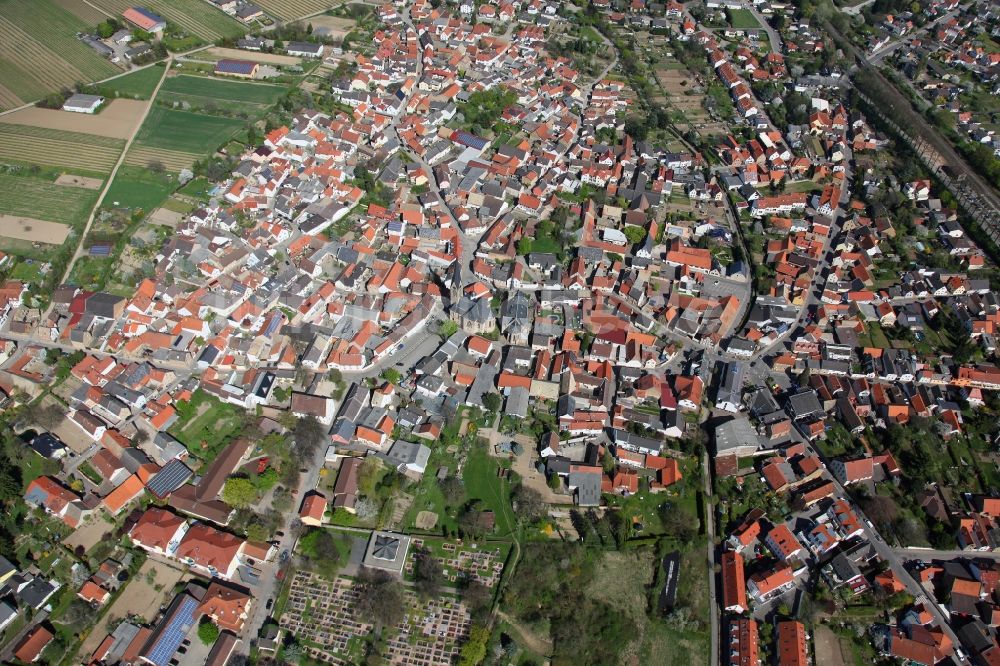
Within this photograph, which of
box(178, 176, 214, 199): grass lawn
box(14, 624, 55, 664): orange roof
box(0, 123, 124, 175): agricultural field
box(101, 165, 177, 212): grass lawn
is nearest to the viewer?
box(14, 624, 55, 664): orange roof

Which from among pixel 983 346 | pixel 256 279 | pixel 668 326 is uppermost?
pixel 983 346

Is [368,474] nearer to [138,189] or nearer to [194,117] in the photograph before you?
[138,189]

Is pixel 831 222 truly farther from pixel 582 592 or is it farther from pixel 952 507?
pixel 582 592

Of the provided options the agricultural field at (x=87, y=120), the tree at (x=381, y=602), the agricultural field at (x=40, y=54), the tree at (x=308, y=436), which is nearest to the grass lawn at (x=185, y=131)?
the agricultural field at (x=87, y=120)

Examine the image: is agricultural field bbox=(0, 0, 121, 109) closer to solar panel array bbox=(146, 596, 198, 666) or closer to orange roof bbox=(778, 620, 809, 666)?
solar panel array bbox=(146, 596, 198, 666)

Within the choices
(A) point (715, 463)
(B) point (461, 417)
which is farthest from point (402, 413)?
(A) point (715, 463)

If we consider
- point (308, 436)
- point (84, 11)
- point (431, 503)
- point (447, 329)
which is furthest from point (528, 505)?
point (84, 11)

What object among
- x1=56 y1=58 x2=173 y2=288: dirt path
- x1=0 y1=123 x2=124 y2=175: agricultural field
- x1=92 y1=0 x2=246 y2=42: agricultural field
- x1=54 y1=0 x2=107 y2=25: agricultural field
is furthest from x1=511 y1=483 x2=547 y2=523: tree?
x1=54 y1=0 x2=107 y2=25: agricultural field
